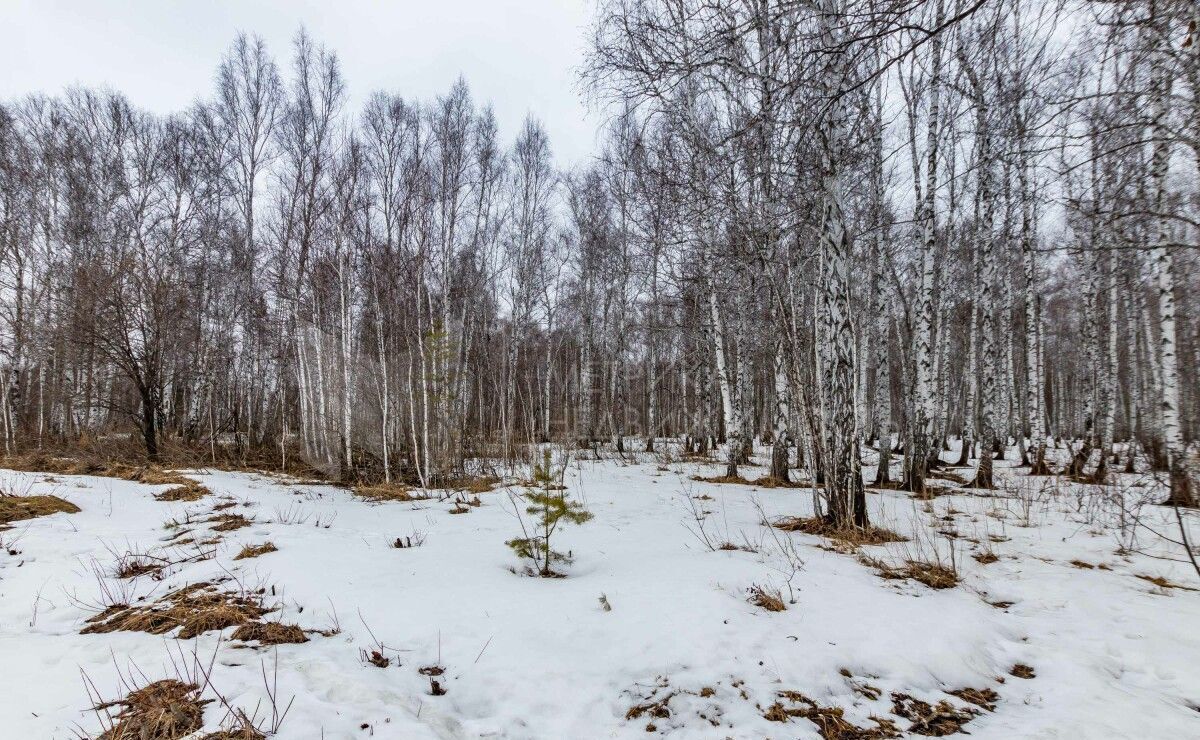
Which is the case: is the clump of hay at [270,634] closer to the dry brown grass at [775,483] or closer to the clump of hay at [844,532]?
the clump of hay at [844,532]

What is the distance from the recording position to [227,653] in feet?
8.52

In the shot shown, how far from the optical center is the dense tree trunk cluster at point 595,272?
18.4 ft

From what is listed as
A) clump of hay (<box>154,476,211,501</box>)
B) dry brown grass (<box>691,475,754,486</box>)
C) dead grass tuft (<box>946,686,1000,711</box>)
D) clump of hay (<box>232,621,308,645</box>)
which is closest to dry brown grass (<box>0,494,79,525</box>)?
clump of hay (<box>154,476,211,501</box>)

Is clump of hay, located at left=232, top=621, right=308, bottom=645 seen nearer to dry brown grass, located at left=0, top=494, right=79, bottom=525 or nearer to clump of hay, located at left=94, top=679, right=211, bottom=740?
clump of hay, located at left=94, top=679, right=211, bottom=740

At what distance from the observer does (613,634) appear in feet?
9.63

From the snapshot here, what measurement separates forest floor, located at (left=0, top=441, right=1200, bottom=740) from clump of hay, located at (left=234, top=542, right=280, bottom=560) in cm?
5

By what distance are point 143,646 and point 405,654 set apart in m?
1.46

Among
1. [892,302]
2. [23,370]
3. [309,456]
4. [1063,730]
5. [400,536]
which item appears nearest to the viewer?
[1063,730]

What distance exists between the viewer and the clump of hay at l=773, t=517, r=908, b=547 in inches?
189

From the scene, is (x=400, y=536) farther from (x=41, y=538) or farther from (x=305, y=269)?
(x=305, y=269)

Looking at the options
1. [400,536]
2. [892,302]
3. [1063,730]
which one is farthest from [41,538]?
[892,302]

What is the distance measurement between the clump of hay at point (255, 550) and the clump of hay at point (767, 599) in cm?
426

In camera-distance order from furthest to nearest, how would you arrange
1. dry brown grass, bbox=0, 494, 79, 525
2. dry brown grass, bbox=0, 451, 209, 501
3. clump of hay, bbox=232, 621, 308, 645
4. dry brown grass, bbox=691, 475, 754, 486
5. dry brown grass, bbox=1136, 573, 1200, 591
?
dry brown grass, bbox=691, 475, 754, 486 < dry brown grass, bbox=0, 451, 209, 501 < dry brown grass, bbox=0, 494, 79, 525 < dry brown grass, bbox=1136, 573, 1200, 591 < clump of hay, bbox=232, 621, 308, 645

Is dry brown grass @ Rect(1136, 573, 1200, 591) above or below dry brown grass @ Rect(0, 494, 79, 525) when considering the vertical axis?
below
